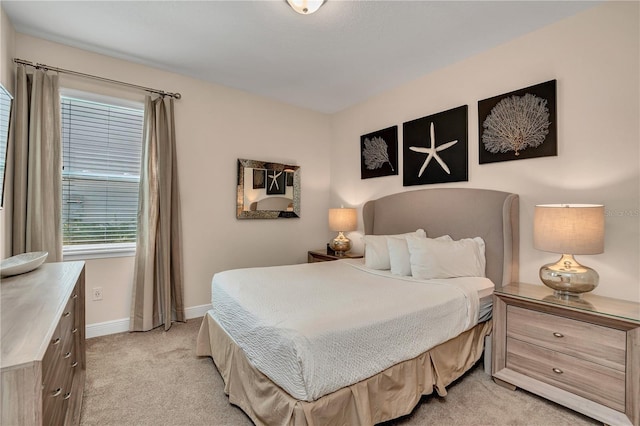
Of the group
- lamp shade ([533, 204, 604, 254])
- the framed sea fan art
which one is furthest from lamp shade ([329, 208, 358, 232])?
lamp shade ([533, 204, 604, 254])

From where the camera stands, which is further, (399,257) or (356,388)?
(399,257)

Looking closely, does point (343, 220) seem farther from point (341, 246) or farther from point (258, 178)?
point (258, 178)

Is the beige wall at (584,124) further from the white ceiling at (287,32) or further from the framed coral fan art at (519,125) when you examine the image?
the white ceiling at (287,32)

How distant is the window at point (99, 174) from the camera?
8.87 ft

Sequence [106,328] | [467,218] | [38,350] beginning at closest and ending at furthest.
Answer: [38,350]
[467,218]
[106,328]

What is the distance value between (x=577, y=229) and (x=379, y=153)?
214cm

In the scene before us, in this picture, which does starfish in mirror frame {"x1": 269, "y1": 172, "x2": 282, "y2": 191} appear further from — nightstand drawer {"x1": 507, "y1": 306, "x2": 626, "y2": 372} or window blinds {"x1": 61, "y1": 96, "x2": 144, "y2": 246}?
nightstand drawer {"x1": 507, "y1": 306, "x2": 626, "y2": 372}

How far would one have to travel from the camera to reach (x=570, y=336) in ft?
5.88

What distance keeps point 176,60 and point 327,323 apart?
2.83 meters

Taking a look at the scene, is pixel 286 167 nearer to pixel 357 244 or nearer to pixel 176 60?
pixel 357 244

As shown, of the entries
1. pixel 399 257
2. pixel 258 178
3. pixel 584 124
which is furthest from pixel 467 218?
pixel 258 178

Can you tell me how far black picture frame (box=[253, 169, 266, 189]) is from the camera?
366 centimetres

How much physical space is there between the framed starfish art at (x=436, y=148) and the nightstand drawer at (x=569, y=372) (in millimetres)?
1497

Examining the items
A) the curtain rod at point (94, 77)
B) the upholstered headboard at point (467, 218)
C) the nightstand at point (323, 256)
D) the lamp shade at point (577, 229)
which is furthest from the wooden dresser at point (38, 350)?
the upholstered headboard at point (467, 218)
